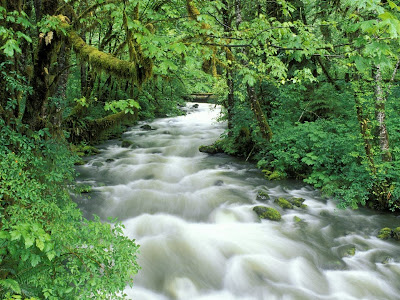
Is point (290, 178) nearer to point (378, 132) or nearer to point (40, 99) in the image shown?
point (378, 132)

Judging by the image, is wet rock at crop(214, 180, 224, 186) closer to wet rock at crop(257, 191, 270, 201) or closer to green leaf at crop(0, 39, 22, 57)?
wet rock at crop(257, 191, 270, 201)

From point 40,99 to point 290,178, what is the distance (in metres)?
7.56

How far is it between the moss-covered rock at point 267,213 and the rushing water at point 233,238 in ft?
0.51

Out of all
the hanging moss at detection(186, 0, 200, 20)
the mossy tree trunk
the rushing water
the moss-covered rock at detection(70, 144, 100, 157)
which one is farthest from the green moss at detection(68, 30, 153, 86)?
the moss-covered rock at detection(70, 144, 100, 157)

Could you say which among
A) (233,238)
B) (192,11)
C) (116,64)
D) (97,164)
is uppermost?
(192,11)

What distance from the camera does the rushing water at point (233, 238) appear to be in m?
4.92

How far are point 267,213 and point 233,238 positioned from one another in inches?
49.9

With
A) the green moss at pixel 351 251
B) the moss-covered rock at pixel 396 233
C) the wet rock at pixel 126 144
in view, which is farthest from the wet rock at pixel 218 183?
the wet rock at pixel 126 144

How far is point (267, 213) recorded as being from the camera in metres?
7.02

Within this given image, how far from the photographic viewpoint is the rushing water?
16.1 ft

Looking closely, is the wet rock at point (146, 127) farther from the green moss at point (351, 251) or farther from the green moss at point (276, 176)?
the green moss at point (351, 251)

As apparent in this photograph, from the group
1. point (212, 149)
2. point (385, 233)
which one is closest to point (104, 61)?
point (385, 233)

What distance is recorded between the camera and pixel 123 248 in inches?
117

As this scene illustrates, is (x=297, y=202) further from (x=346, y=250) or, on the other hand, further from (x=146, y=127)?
(x=146, y=127)
